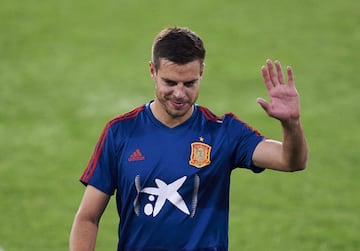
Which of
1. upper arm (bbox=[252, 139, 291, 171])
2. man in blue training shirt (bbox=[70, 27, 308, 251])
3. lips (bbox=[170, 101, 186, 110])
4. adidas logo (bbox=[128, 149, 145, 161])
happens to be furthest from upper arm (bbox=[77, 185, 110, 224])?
upper arm (bbox=[252, 139, 291, 171])

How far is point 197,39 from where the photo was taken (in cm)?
597

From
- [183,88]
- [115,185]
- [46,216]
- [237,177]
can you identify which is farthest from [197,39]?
[237,177]

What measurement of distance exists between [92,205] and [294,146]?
4.03 ft

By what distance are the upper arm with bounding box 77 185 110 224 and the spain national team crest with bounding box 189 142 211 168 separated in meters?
0.55

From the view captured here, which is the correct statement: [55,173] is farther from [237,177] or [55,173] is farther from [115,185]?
[115,185]

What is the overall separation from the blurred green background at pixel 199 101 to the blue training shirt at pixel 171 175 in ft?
14.7

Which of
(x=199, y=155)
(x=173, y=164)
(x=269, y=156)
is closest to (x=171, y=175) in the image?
(x=173, y=164)

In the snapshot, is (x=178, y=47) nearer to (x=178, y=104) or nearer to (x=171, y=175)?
(x=178, y=104)

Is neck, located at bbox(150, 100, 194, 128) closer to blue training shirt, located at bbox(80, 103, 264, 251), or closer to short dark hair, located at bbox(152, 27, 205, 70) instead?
blue training shirt, located at bbox(80, 103, 264, 251)

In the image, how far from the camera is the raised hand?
5656 mm

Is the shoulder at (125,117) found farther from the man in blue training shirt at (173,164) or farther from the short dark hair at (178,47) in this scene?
the short dark hair at (178,47)

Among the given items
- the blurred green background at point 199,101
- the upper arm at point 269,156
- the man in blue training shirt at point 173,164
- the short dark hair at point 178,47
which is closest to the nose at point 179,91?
the man in blue training shirt at point 173,164

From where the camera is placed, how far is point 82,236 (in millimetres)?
5941

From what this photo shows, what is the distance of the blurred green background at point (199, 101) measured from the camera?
36.4 ft
